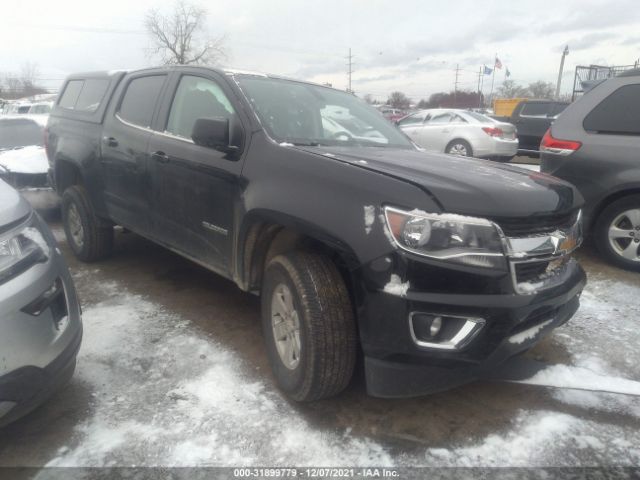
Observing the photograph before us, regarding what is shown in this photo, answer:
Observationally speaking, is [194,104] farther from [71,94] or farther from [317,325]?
[71,94]

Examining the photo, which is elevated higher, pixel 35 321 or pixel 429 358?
pixel 35 321

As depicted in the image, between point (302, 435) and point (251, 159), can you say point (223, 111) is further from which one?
point (302, 435)

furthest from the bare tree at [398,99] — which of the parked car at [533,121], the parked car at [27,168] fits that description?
the parked car at [27,168]

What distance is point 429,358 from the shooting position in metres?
1.94

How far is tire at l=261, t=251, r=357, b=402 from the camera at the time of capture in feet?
6.94

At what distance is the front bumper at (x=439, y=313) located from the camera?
1.87 meters

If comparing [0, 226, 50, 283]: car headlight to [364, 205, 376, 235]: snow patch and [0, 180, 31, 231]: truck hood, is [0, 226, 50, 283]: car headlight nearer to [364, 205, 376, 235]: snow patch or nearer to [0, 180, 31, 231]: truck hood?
[0, 180, 31, 231]: truck hood

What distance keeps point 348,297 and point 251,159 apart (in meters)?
0.98

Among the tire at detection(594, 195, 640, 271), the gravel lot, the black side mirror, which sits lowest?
the gravel lot

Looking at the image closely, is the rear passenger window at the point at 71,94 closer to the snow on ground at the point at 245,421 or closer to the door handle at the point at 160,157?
the door handle at the point at 160,157

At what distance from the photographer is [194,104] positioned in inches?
127

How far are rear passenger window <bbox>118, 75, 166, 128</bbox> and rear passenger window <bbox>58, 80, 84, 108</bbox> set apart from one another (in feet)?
3.51

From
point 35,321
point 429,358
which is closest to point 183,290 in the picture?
point 35,321

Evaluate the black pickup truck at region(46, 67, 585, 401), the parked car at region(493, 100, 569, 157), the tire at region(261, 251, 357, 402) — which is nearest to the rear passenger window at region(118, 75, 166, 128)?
the black pickup truck at region(46, 67, 585, 401)
